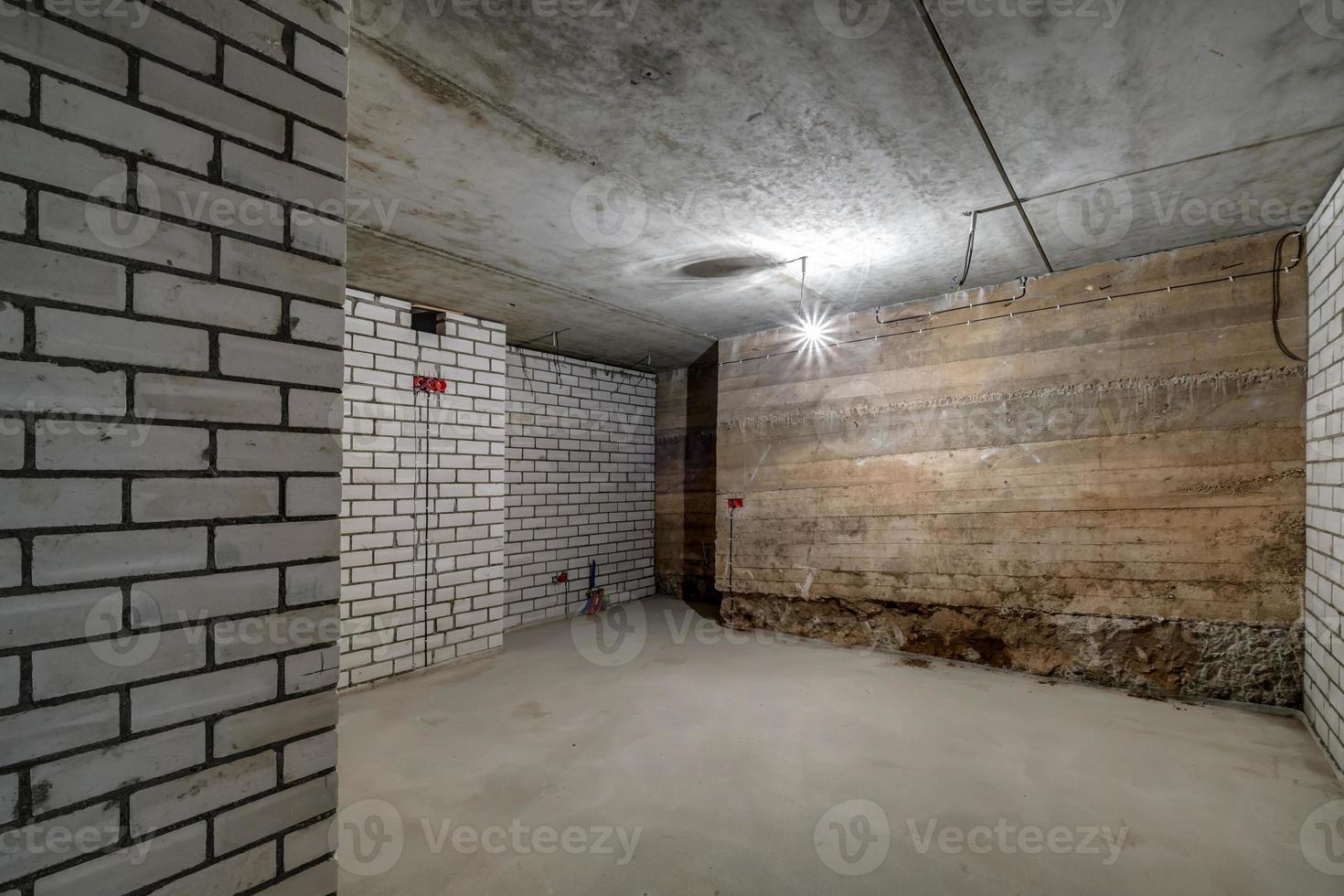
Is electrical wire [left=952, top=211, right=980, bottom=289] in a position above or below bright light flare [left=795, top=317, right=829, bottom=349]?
above

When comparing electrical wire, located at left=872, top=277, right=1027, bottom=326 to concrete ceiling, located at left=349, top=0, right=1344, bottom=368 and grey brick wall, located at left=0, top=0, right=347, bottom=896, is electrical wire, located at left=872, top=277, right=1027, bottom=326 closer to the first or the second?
concrete ceiling, located at left=349, top=0, right=1344, bottom=368

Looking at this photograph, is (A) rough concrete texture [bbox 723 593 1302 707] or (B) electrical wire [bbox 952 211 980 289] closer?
(B) electrical wire [bbox 952 211 980 289]

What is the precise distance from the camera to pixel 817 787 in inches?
105

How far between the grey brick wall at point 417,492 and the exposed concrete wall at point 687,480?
262 cm

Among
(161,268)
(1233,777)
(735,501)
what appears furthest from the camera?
(735,501)

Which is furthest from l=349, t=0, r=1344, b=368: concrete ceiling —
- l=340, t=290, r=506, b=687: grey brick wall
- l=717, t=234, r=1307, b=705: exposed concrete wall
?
l=340, t=290, r=506, b=687: grey brick wall

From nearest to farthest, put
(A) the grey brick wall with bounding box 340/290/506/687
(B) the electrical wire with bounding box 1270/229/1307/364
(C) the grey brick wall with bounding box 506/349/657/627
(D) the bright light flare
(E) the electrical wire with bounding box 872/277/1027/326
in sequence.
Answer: (B) the electrical wire with bounding box 1270/229/1307/364 < (A) the grey brick wall with bounding box 340/290/506/687 < (E) the electrical wire with bounding box 872/277/1027/326 < (D) the bright light flare < (C) the grey brick wall with bounding box 506/349/657/627

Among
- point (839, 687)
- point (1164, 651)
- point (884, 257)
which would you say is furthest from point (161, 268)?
point (1164, 651)

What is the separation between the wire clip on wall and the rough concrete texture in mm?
3601

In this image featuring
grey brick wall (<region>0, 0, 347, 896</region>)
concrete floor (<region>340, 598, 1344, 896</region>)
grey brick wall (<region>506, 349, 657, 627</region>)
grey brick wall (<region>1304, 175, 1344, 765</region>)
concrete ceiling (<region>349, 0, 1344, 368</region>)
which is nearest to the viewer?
grey brick wall (<region>0, 0, 347, 896</region>)

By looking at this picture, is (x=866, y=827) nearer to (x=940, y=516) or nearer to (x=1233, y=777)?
(x=1233, y=777)

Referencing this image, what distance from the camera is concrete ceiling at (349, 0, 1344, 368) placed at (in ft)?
5.91

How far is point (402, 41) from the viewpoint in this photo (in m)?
1.85

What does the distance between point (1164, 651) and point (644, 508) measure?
4994mm
